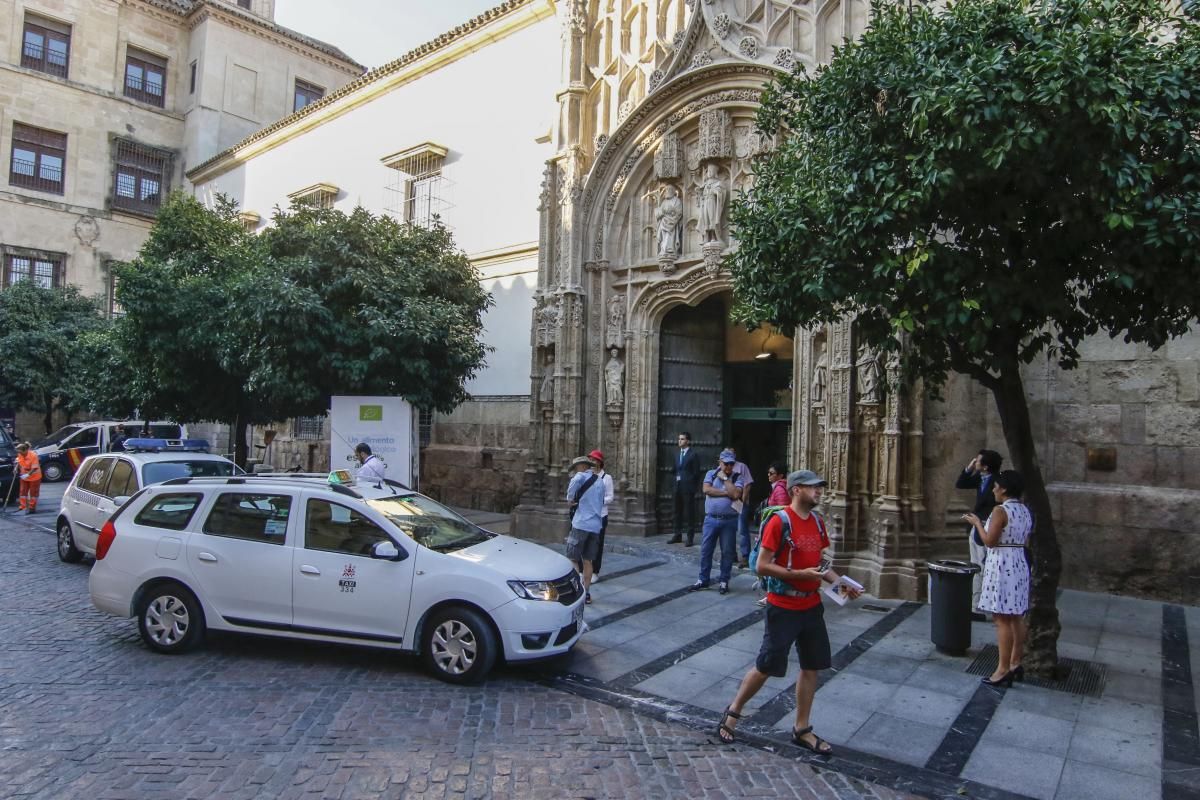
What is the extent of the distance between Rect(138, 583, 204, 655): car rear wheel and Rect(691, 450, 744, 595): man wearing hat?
17.6 feet

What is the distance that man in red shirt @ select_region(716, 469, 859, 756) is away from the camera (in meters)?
4.71

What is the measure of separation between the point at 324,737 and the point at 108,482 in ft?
23.8

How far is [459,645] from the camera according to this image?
596 centimetres

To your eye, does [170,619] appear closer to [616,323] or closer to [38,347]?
[616,323]

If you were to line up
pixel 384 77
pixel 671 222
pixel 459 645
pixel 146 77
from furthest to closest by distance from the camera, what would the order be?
1. pixel 146 77
2. pixel 384 77
3. pixel 671 222
4. pixel 459 645

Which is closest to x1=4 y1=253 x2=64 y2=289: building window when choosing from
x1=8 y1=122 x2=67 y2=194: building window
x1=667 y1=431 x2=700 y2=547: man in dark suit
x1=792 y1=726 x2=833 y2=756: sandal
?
x1=8 y1=122 x2=67 y2=194: building window

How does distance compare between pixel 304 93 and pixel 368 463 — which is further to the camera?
pixel 304 93

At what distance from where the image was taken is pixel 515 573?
610 cm

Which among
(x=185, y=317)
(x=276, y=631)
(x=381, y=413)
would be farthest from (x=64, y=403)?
(x=276, y=631)

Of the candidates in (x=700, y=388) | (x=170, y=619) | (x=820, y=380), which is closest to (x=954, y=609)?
(x=820, y=380)

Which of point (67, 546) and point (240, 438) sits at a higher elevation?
point (240, 438)

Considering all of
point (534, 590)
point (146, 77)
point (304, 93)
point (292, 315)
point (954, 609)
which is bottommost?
point (954, 609)

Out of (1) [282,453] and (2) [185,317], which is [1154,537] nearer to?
(2) [185,317]

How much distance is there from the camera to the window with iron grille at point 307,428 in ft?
71.7
